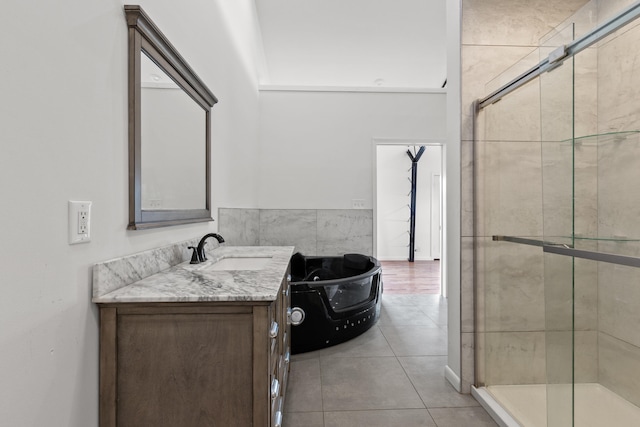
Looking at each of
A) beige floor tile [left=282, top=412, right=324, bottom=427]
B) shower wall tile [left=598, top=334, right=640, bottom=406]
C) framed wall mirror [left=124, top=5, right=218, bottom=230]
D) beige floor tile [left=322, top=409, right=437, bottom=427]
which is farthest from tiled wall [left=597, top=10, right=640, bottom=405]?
framed wall mirror [left=124, top=5, right=218, bottom=230]

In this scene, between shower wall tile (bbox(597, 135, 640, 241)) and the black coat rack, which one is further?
the black coat rack

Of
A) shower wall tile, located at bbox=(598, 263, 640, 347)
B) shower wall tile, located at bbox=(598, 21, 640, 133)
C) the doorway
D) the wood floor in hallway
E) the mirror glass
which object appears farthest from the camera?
the doorway

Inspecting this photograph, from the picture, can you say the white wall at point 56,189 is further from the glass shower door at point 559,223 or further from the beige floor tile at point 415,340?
the beige floor tile at point 415,340

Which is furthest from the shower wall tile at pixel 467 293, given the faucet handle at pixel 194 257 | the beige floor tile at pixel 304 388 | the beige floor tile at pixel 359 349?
the faucet handle at pixel 194 257

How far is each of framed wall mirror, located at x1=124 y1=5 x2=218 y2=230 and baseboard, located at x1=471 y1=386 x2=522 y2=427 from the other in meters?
1.87

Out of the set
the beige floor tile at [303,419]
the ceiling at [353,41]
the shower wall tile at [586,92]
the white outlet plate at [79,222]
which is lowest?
the beige floor tile at [303,419]

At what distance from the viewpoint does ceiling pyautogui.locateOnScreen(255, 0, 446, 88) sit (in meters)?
3.43

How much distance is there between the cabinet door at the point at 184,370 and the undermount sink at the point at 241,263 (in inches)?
28.1

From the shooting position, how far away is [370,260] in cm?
357

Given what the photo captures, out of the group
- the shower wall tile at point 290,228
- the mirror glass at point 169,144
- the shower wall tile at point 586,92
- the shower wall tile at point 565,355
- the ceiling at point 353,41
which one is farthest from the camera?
the shower wall tile at point 290,228

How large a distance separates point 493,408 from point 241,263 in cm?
156

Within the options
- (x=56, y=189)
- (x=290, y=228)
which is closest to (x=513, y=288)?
(x=56, y=189)

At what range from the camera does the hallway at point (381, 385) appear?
5.63 ft

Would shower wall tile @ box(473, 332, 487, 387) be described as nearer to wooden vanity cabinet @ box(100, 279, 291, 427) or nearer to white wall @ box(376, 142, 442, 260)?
wooden vanity cabinet @ box(100, 279, 291, 427)
